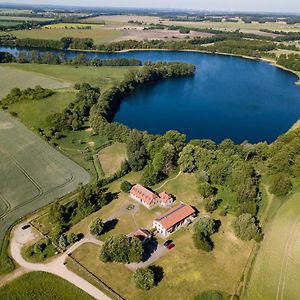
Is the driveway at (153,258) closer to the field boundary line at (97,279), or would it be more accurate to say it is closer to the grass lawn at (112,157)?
the field boundary line at (97,279)

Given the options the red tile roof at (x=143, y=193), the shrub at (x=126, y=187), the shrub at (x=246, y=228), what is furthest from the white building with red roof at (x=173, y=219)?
the shrub at (x=126, y=187)

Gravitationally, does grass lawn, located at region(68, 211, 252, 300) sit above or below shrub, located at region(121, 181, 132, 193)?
below

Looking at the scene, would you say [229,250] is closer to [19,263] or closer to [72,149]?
[19,263]

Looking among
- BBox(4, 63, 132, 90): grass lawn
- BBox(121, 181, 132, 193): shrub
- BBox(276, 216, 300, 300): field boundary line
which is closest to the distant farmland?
BBox(121, 181, 132, 193): shrub

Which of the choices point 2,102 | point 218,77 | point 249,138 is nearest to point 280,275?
point 249,138

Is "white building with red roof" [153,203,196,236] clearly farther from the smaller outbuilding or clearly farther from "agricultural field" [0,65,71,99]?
"agricultural field" [0,65,71,99]

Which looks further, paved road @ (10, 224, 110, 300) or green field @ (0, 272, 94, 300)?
paved road @ (10, 224, 110, 300)

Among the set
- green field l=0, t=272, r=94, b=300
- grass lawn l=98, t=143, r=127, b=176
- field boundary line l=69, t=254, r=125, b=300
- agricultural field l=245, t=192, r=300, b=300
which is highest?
agricultural field l=245, t=192, r=300, b=300
